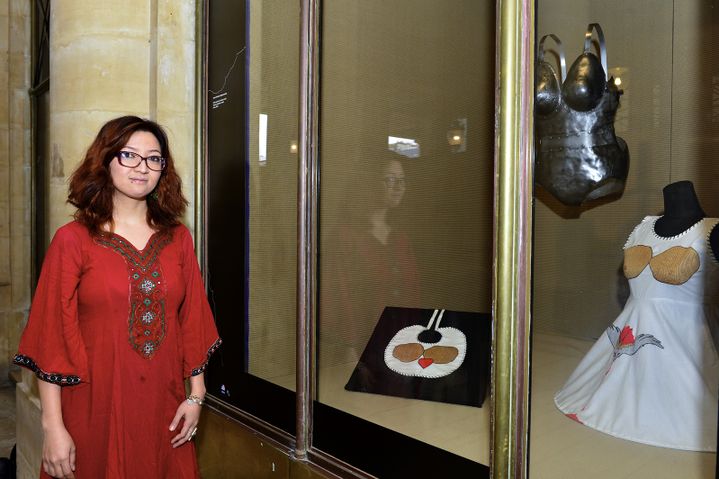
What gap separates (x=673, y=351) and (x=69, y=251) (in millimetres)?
1740

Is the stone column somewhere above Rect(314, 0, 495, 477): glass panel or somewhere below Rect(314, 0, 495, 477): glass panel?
above

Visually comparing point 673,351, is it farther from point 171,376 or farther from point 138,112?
point 138,112

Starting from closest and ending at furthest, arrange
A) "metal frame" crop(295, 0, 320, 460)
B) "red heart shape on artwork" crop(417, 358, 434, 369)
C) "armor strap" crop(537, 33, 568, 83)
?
"armor strap" crop(537, 33, 568, 83), "red heart shape on artwork" crop(417, 358, 434, 369), "metal frame" crop(295, 0, 320, 460)

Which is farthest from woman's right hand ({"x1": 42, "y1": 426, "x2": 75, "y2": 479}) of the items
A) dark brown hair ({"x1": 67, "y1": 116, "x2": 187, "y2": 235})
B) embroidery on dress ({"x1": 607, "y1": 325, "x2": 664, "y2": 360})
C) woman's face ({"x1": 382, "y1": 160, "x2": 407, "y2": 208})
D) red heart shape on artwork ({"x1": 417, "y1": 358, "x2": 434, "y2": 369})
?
embroidery on dress ({"x1": 607, "y1": 325, "x2": 664, "y2": 360})

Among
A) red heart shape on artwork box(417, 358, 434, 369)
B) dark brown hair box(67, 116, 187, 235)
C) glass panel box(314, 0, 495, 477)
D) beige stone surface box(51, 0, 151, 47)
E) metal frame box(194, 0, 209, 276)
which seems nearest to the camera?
dark brown hair box(67, 116, 187, 235)

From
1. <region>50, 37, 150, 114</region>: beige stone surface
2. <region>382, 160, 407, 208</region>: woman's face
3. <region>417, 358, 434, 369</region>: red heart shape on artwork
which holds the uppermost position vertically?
<region>50, 37, 150, 114</region>: beige stone surface

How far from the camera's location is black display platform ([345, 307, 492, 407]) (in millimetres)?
2021

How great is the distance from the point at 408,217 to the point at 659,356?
959 millimetres

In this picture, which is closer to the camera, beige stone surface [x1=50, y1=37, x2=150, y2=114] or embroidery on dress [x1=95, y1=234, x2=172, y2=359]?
embroidery on dress [x1=95, y1=234, x2=172, y2=359]

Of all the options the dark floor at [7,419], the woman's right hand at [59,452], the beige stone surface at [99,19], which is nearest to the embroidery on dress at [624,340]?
the woman's right hand at [59,452]

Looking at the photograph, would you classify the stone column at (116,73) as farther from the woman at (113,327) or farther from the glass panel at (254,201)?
the woman at (113,327)

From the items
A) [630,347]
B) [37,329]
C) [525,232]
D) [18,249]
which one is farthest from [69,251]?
[18,249]

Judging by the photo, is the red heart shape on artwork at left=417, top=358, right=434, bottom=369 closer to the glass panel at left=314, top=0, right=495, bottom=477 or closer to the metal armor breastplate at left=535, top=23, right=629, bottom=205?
the glass panel at left=314, top=0, right=495, bottom=477

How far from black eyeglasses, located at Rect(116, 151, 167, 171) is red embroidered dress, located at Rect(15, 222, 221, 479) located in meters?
0.23
